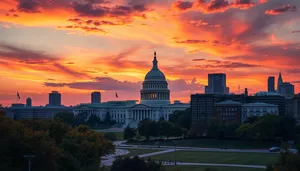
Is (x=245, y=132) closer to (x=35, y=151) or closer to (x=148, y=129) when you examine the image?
(x=148, y=129)

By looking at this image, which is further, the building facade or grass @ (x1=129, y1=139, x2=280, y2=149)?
the building facade

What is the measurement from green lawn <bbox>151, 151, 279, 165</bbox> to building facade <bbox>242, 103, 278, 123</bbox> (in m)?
73.9

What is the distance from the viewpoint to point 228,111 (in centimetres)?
16888

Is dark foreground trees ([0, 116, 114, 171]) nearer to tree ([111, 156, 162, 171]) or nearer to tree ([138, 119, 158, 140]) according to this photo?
tree ([111, 156, 162, 171])

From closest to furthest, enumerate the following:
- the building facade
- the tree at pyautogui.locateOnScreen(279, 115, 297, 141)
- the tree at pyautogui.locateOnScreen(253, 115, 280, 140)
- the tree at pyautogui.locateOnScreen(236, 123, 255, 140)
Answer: the tree at pyautogui.locateOnScreen(253, 115, 280, 140) → the tree at pyautogui.locateOnScreen(236, 123, 255, 140) → the tree at pyautogui.locateOnScreen(279, 115, 297, 141) → the building facade

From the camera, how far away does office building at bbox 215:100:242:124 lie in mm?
168125

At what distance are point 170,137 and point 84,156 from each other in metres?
80.1

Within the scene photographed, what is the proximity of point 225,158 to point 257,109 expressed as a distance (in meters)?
88.0

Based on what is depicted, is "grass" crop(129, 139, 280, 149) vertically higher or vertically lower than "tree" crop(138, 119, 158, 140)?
lower

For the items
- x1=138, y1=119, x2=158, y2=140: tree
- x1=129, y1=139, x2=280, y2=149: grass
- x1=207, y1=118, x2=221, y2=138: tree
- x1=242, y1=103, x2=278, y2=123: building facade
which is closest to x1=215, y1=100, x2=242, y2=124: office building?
x1=242, y1=103, x2=278, y2=123: building facade

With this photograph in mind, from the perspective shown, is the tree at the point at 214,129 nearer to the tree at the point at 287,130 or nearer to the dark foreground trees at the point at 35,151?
the tree at the point at 287,130

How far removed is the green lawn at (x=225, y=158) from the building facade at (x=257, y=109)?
2909 inches

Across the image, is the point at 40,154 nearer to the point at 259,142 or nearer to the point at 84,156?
the point at 84,156

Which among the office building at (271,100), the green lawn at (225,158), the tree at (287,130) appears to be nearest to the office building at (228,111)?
the office building at (271,100)
